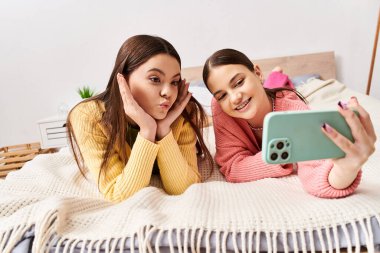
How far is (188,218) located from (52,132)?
1949 mm

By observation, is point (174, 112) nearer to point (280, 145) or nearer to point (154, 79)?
point (154, 79)

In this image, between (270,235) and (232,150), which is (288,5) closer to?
(232,150)

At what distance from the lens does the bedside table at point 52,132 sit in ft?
6.91

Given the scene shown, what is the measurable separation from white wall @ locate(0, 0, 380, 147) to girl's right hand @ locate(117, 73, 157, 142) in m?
1.74

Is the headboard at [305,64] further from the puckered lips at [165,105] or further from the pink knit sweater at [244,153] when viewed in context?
the puckered lips at [165,105]

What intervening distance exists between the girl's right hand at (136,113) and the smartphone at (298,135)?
378 mm

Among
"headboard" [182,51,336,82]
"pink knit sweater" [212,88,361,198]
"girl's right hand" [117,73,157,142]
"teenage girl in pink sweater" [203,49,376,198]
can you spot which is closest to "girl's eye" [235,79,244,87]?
"teenage girl in pink sweater" [203,49,376,198]

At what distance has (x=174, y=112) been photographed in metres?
0.84

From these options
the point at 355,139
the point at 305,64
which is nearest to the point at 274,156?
the point at 355,139

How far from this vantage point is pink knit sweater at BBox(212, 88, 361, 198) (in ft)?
2.27

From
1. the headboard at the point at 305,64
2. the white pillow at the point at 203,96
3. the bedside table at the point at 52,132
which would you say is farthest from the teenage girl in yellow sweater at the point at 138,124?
the headboard at the point at 305,64

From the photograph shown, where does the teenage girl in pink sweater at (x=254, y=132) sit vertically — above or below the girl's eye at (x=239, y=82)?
below

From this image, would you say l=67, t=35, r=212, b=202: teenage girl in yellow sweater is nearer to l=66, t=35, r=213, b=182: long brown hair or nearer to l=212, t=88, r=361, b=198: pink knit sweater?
l=66, t=35, r=213, b=182: long brown hair

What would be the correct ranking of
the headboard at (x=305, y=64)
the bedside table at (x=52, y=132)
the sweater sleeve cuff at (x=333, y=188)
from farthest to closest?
the headboard at (x=305, y=64) < the bedside table at (x=52, y=132) < the sweater sleeve cuff at (x=333, y=188)
